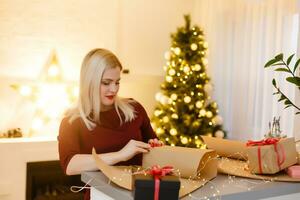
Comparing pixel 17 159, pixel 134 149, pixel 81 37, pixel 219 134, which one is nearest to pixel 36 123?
pixel 17 159

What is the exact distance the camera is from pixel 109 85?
186cm

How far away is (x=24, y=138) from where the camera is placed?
3.66 meters

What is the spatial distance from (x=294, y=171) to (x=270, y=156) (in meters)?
0.12

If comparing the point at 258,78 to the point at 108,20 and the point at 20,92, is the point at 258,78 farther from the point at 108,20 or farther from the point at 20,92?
the point at 20,92

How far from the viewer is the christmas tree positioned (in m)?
4.08

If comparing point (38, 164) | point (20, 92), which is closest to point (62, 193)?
point (38, 164)

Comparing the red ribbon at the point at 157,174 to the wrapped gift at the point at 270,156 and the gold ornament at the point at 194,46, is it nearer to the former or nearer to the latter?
the wrapped gift at the point at 270,156

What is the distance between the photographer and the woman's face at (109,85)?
1.85 metres

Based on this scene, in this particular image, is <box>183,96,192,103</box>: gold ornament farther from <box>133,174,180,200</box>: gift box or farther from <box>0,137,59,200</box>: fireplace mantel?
<box>133,174,180,200</box>: gift box

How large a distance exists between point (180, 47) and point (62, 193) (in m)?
1.97

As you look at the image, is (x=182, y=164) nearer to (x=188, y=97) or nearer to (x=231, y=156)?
(x=231, y=156)

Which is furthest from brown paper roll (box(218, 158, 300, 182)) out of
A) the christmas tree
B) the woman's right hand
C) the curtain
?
the christmas tree

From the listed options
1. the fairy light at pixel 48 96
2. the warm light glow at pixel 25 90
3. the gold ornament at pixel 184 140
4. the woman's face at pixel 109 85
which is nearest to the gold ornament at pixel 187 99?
the gold ornament at pixel 184 140

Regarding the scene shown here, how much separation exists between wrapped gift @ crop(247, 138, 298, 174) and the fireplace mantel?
250 cm
